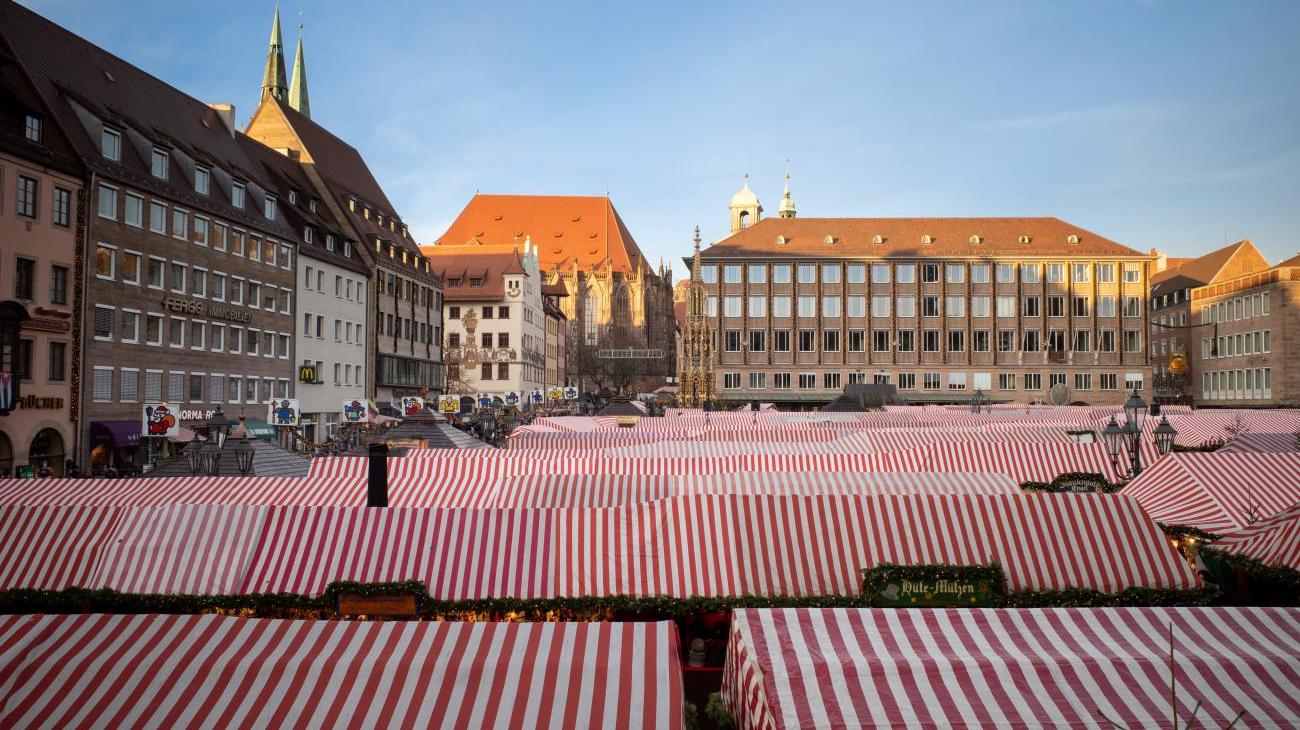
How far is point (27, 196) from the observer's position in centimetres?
2969

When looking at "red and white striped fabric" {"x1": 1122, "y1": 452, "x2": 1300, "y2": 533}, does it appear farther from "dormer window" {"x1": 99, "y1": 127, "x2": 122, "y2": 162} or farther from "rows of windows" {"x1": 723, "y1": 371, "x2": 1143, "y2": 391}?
"rows of windows" {"x1": 723, "y1": 371, "x2": 1143, "y2": 391}

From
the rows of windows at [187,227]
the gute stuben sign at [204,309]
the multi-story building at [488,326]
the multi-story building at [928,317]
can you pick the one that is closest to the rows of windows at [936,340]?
the multi-story building at [928,317]

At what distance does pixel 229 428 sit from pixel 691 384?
31252mm

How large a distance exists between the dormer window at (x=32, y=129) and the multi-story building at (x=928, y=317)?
52.4 meters

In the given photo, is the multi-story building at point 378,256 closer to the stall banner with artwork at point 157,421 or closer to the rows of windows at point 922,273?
the rows of windows at point 922,273

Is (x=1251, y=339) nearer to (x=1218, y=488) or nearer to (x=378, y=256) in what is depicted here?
(x=378, y=256)

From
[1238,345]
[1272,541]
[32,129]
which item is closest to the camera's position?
[1272,541]

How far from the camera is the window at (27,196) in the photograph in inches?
1153

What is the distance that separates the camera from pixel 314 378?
48.1 meters

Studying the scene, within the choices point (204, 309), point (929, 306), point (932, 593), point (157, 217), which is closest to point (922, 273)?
point (929, 306)

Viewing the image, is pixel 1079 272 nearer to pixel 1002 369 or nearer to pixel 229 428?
pixel 1002 369

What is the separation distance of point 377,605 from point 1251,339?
77.3m

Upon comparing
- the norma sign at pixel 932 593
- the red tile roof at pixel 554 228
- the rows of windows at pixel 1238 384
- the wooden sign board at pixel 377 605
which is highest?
the red tile roof at pixel 554 228

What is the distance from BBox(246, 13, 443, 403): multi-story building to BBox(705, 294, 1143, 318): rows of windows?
2400cm
